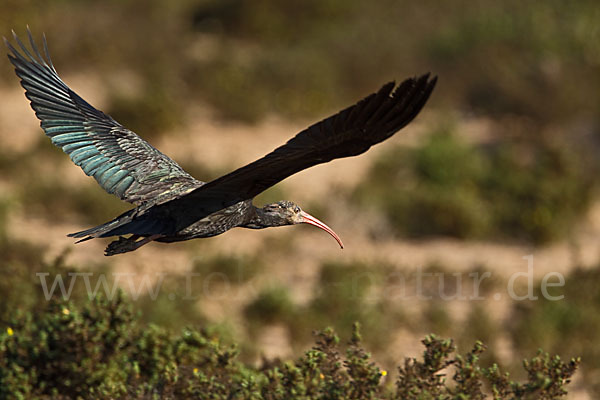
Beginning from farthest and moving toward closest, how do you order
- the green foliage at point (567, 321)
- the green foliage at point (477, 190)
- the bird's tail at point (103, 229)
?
1. the green foliage at point (477, 190)
2. the green foliage at point (567, 321)
3. the bird's tail at point (103, 229)

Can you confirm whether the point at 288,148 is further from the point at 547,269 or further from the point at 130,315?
the point at 547,269

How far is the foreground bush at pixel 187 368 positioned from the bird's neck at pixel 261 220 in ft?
2.64

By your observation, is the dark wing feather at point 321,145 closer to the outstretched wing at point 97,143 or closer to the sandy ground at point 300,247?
the outstretched wing at point 97,143

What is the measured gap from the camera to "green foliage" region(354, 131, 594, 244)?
462 inches

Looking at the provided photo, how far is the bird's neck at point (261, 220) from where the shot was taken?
239 inches

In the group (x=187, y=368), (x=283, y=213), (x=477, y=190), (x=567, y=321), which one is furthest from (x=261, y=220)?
(x=477, y=190)

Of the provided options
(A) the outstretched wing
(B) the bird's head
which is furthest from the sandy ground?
(A) the outstretched wing

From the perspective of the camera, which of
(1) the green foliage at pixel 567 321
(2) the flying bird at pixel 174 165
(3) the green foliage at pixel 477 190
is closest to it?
(2) the flying bird at pixel 174 165

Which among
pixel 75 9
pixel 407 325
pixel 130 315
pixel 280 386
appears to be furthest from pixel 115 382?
pixel 75 9

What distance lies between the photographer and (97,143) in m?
6.30

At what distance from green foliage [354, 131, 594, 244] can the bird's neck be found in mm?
5708

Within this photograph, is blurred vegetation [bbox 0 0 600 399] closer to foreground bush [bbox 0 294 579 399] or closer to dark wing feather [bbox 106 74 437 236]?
foreground bush [bbox 0 294 579 399]

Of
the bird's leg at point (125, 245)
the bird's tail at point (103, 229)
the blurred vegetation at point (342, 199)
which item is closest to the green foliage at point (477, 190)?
the blurred vegetation at point (342, 199)

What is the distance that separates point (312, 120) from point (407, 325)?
17.7ft
